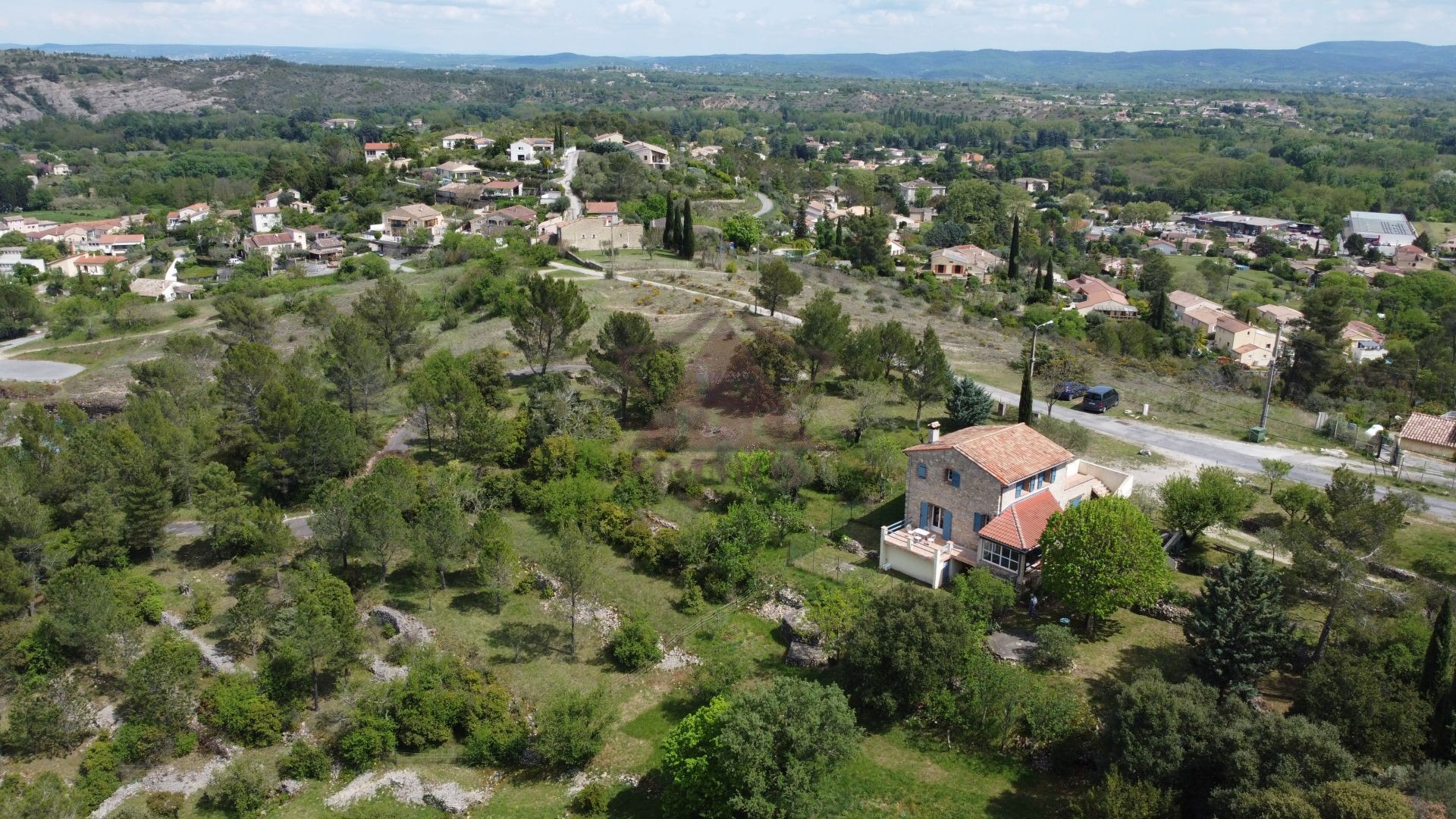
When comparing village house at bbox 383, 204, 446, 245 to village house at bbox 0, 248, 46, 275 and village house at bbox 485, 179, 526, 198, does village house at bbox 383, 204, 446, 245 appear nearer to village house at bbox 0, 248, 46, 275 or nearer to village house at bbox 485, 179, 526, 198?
village house at bbox 485, 179, 526, 198

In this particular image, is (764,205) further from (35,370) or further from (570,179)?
(35,370)

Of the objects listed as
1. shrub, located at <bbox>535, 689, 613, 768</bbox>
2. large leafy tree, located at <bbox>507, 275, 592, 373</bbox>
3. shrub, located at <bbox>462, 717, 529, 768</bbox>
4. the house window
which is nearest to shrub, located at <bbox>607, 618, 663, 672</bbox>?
shrub, located at <bbox>535, 689, 613, 768</bbox>

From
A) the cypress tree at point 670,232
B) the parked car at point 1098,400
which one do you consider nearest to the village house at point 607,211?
the cypress tree at point 670,232

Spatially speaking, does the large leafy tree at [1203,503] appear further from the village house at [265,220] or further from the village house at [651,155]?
the village house at [265,220]

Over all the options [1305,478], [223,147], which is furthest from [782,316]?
[223,147]

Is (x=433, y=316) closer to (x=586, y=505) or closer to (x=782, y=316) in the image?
(x=782, y=316)

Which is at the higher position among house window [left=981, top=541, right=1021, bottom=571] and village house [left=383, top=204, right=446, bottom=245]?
village house [left=383, top=204, right=446, bottom=245]
